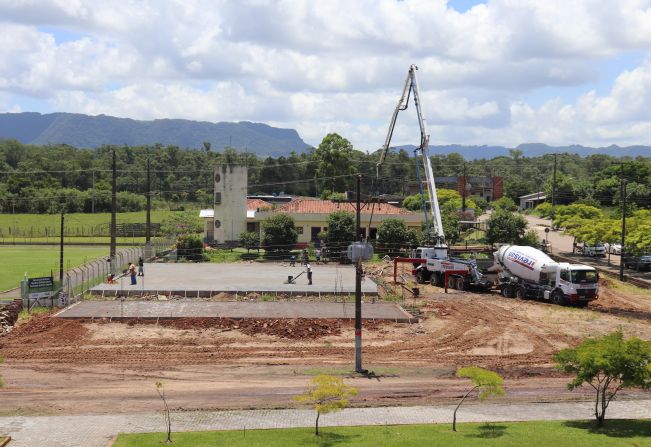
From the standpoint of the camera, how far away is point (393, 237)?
215 feet

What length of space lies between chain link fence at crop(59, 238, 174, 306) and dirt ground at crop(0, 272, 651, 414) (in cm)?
511

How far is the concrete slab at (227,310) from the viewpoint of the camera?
3638cm

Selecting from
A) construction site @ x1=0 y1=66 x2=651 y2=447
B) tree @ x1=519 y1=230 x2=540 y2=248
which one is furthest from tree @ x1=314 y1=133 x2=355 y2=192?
construction site @ x1=0 y1=66 x2=651 y2=447

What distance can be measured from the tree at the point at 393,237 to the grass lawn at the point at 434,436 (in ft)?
149

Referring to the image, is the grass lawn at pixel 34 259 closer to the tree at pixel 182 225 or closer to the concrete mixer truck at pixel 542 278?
the tree at pixel 182 225

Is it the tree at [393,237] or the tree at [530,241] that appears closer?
the tree at [393,237]

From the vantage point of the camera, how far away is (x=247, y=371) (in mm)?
27281

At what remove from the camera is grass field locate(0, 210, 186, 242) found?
93.9 metres

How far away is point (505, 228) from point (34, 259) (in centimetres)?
4475

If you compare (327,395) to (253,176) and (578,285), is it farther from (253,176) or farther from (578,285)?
(253,176)

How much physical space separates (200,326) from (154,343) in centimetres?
331

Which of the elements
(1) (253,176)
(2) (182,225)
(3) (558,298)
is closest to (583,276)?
(3) (558,298)

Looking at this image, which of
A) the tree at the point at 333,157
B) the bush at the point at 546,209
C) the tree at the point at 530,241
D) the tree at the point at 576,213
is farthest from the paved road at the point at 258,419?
the tree at the point at 333,157

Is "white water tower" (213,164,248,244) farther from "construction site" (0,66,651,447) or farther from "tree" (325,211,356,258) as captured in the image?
"construction site" (0,66,651,447)
